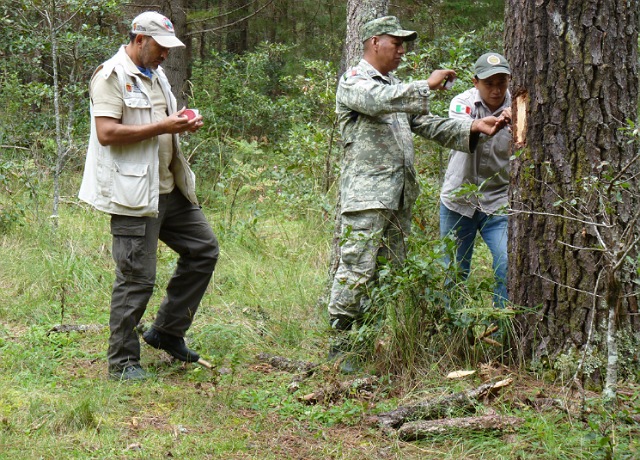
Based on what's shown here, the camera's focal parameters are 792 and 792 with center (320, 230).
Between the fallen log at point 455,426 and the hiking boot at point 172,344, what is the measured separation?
1.86 m

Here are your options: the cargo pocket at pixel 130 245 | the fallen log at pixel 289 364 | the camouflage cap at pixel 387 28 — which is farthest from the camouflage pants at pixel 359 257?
the cargo pocket at pixel 130 245

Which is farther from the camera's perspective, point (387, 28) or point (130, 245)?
point (387, 28)

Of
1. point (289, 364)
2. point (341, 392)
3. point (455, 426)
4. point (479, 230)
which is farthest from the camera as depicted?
point (479, 230)

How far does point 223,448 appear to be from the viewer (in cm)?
390

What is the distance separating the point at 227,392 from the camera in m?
4.57

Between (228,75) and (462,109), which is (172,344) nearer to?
(462,109)

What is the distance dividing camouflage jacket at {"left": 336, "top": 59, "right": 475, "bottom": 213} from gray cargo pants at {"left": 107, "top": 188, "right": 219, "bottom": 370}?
1.02 meters

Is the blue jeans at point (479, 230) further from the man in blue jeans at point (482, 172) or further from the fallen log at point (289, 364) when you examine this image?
the fallen log at point (289, 364)

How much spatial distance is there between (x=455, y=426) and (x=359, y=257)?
1463mm

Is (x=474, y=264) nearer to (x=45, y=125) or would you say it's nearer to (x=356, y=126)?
(x=356, y=126)

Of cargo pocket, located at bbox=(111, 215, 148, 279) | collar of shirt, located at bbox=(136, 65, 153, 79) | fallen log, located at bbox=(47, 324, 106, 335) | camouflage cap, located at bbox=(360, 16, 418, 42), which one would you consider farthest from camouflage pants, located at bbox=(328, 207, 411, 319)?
fallen log, located at bbox=(47, 324, 106, 335)

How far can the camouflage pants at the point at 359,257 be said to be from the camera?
5.00 m

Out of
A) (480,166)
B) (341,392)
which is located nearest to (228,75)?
(480,166)

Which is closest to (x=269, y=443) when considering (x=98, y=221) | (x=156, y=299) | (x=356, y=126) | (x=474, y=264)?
(x=356, y=126)
